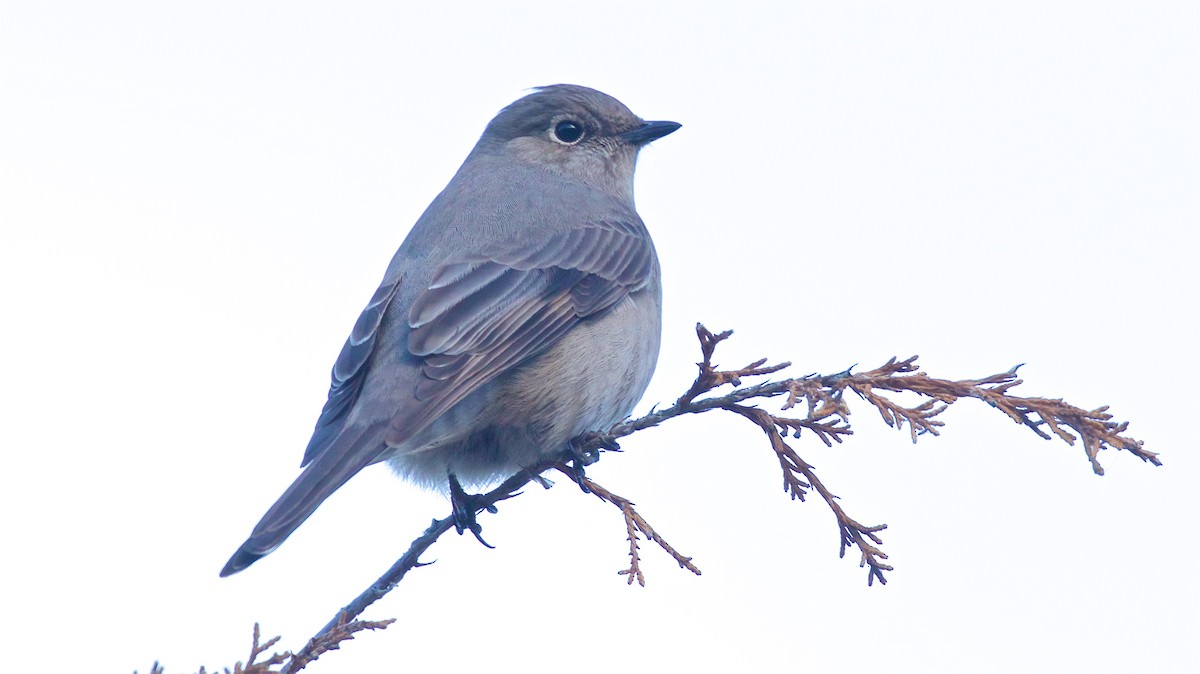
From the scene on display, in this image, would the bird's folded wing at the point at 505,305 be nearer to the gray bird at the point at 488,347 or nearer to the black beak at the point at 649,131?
the gray bird at the point at 488,347

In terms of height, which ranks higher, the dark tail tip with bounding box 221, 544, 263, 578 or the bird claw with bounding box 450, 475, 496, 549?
the dark tail tip with bounding box 221, 544, 263, 578

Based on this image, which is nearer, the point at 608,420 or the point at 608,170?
the point at 608,420

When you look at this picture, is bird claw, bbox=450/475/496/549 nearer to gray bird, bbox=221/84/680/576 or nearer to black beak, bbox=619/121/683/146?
gray bird, bbox=221/84/680/576

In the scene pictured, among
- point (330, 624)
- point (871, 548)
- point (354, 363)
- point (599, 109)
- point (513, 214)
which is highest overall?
point (599, 109)

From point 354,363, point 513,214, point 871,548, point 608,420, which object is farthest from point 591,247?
point 871,548

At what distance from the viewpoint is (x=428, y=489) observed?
243 inches

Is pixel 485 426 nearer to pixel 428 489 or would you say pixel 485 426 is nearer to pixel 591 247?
pixel 428 489

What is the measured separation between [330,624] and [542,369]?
2.17m

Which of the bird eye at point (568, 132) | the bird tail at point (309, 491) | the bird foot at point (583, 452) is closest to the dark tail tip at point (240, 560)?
the bird tail at point (309, 491)

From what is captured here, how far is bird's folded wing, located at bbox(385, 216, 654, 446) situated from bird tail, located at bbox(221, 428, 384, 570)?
4.8 inches

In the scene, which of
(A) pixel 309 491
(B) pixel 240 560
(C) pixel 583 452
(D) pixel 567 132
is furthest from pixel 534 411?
(D) pixel 567 132

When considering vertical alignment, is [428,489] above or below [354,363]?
below

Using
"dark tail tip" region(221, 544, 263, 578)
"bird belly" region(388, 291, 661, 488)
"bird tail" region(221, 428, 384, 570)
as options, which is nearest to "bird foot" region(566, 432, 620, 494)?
"bird belly" region(388, 291, 661, 488)

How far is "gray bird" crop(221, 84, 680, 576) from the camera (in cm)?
534
